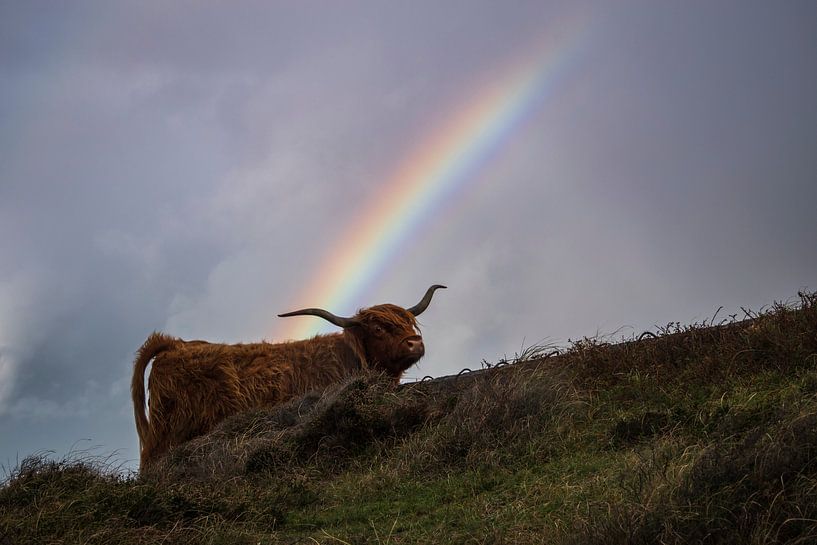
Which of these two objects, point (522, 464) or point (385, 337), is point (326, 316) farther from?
point (522, 464)

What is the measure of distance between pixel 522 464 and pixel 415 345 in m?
6.51

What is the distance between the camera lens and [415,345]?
13.6m

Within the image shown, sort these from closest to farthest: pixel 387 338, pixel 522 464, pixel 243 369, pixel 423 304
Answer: pixel 522 464 < pixel 243 369 < pixel 387 338 < pixel 423 304

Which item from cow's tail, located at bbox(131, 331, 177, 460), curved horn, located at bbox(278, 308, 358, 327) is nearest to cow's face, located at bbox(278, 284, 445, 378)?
curved horn, located at bbox(278, 308, 358, 327)

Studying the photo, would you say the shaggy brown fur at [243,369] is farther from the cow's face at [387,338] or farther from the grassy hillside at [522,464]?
the grassy hillside at [522,464]

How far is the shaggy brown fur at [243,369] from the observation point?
1262cm

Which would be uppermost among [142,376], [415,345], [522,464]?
[142,376]

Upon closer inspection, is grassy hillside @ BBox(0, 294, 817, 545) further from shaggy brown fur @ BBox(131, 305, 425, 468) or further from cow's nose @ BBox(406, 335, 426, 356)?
cow's nose @ BBox(406, 335, 426, 356)

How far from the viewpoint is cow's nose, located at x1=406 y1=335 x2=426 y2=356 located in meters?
13.6

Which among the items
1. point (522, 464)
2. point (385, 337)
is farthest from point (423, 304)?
point (522, 464)

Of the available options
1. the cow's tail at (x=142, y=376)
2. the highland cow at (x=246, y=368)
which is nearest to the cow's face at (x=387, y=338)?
the highland cow at (x=246, y=368)

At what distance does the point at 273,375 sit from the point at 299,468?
15.0ft

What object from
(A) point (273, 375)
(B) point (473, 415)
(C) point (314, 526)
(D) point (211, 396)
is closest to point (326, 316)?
(A) point (273, 375)

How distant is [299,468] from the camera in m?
8.73
